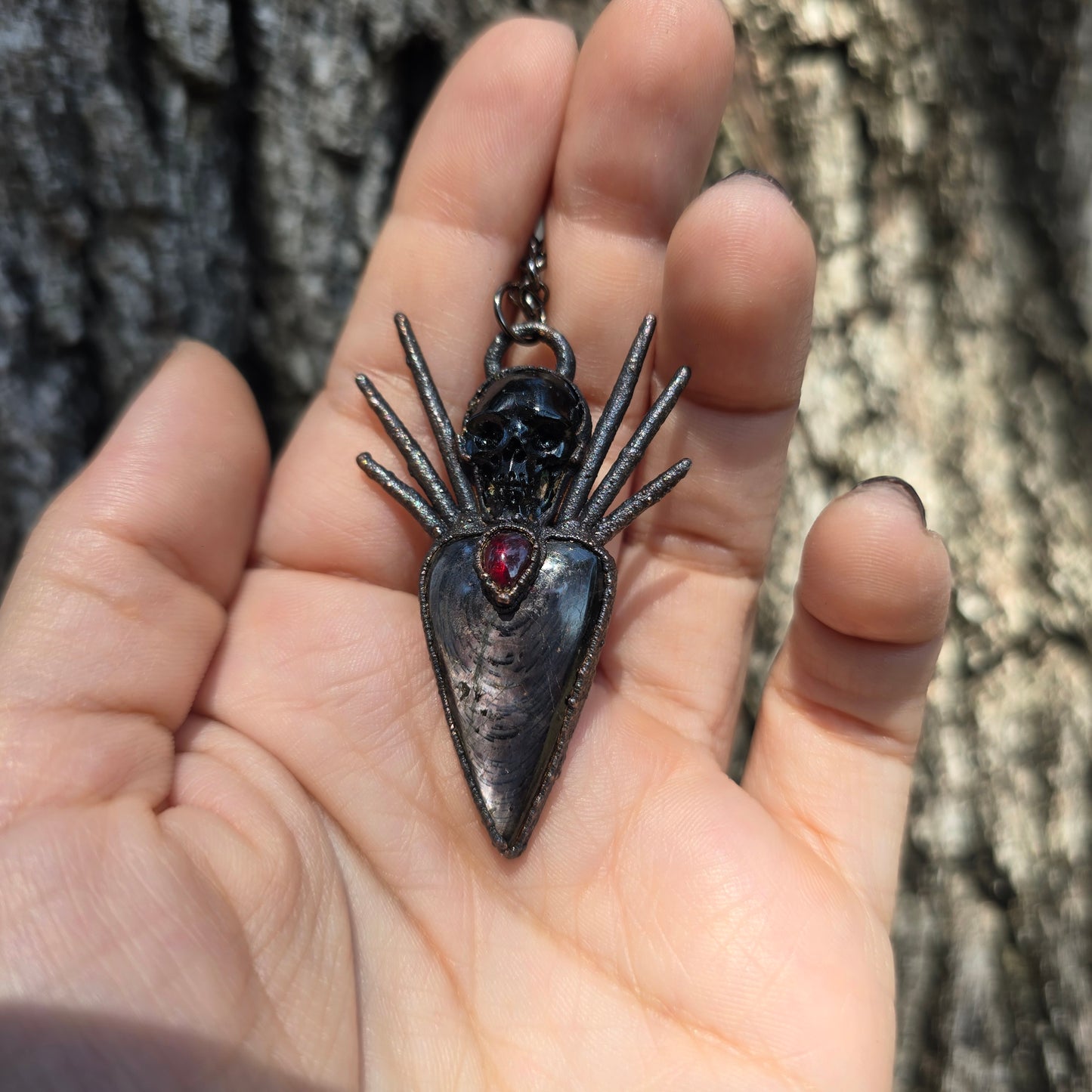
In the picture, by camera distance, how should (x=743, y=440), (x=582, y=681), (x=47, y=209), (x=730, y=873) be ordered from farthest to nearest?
(x=47, y=209)
(x=743, y=440)
(x=582, y=681)
(x=730, y=873)

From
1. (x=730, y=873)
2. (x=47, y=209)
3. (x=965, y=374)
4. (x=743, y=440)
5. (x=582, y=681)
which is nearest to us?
(x=730, y=873)

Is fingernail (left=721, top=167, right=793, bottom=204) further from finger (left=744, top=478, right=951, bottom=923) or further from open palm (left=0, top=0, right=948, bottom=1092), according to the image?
finger (left=744, top=478, right=951, bottom=923)

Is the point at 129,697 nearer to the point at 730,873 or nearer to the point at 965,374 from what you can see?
the point at 730,873

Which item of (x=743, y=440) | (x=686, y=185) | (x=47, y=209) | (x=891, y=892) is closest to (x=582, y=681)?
(x=743, y=440)

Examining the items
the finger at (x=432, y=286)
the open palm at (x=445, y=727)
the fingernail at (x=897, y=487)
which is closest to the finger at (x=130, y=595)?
the open palm at (x=445, y=727)

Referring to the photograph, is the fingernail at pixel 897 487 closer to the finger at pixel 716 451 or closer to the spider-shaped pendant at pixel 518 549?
the finger at pixel 716 451

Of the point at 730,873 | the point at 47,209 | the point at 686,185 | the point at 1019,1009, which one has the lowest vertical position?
the point at 1019,1009

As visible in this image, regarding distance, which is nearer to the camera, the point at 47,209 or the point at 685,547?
the point at 685,547

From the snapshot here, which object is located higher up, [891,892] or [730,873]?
[730,873]

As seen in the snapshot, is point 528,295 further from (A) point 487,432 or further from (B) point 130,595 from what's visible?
(B) point 130,595
